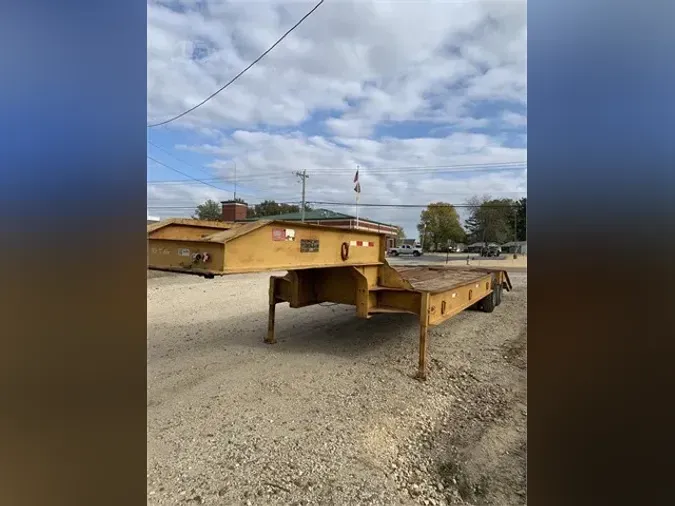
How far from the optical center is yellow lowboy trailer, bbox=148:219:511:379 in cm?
326

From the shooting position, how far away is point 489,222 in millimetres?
47312

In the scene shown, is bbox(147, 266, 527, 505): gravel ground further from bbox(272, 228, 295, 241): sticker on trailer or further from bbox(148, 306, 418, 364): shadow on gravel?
bbox(272, 228, 295, 241): sticker on trailer

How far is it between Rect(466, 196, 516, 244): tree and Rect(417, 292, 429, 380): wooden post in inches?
1581

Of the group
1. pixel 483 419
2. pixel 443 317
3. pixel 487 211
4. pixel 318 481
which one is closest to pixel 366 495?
pixel 318 481

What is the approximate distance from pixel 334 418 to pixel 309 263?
1.64 meters

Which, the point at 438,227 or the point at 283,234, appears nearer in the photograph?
the point at 283,234

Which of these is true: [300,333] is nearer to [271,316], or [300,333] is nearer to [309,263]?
[271,316]

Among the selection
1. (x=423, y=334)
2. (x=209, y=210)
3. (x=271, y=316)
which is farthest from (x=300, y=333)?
(x=209, y=210)

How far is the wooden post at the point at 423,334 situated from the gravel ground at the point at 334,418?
0.16 m

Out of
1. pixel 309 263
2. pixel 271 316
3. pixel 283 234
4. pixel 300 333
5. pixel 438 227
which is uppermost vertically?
pixel 438 227
